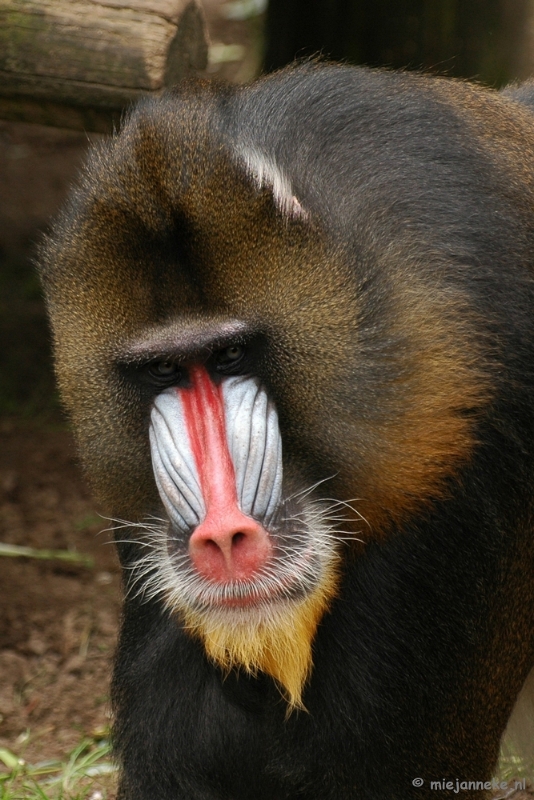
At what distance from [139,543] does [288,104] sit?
1.31 m

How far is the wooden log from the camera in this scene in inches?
168

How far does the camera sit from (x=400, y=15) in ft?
19.2

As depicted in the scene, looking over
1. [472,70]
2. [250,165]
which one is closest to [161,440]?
[250,165]

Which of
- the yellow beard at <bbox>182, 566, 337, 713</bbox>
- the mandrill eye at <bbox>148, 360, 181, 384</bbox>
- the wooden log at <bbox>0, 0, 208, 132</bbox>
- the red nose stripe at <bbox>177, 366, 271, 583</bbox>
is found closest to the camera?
the red nose stripe at <bbox>177, 366, 271, 583</bbox>

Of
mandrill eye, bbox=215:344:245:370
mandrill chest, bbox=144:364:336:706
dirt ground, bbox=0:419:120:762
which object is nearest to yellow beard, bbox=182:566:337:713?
mandrill chest, bbox=144:364:336:706

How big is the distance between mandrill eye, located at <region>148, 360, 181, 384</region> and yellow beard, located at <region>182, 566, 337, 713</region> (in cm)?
61

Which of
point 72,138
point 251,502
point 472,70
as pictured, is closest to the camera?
point 251,502

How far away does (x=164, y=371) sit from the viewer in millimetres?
3078

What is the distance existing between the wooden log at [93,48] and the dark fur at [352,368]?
3.27 ft

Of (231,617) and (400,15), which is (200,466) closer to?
(231,617)

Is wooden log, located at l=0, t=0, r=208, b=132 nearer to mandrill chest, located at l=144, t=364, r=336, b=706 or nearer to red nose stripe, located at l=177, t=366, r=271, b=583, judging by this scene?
mandrill chest, located at l=144, t=364, r=336, b=706

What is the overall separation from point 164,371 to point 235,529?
21.2 inches

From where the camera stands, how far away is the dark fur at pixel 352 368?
117 inches

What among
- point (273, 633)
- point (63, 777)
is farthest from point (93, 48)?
point (63, 777)
